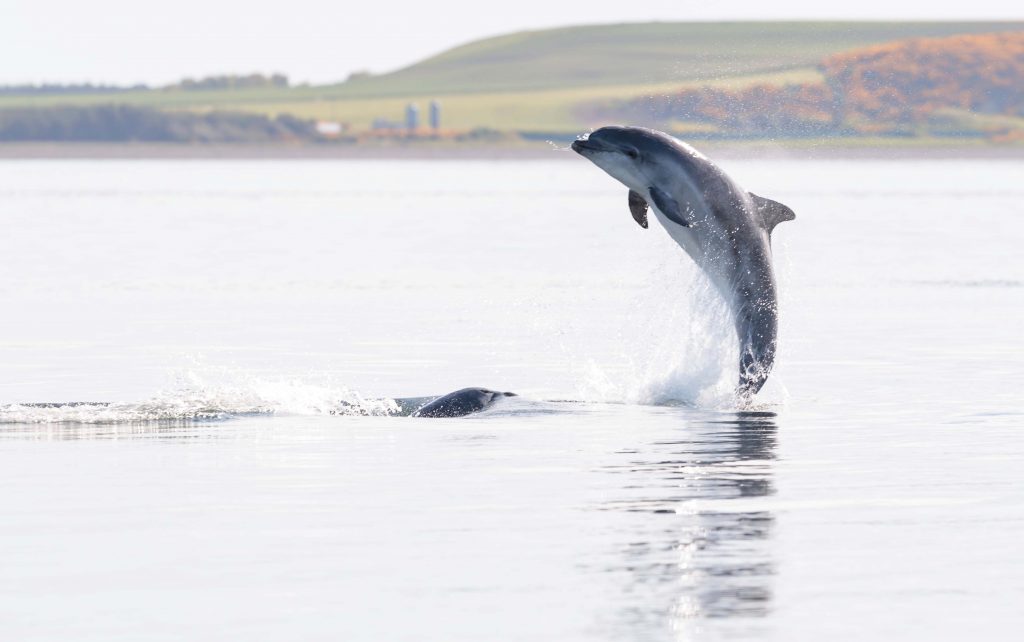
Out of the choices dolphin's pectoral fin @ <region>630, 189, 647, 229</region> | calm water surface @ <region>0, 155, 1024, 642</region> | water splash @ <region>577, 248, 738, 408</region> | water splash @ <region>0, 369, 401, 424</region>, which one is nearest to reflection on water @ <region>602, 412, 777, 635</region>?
calm water surface @ <region>0, 155, 1024, 642</region>

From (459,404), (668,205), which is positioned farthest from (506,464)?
(668,205)

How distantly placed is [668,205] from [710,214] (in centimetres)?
53

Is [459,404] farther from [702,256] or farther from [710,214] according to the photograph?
[710,214]

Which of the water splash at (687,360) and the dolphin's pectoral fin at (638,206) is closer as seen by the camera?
the dolphin's pectoral fin at (638,206)

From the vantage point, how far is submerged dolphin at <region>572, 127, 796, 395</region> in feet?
82.8

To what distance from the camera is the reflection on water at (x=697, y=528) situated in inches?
587

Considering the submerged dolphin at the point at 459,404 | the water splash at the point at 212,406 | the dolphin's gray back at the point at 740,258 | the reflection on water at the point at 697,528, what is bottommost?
the water splash at the point at 212,406

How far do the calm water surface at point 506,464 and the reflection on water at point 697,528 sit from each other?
0.16ft

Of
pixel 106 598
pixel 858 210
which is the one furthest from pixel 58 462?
pixel 858 210

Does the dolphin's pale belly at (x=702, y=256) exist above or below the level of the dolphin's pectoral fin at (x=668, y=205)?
below

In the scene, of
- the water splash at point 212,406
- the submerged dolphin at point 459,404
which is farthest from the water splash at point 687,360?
the water splash at point 212,406

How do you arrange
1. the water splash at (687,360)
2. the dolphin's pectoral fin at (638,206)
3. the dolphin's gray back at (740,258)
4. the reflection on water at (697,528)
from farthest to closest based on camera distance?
the water splash at (687,360) < the dolphin's pectoral fin at (638,206) < the dolphin's gray back at (740,258) < the reflection on water at (697,528)

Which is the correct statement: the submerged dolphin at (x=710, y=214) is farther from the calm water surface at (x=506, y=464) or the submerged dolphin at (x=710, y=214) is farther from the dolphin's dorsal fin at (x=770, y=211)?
the calm water surface at (x=506, y=464)

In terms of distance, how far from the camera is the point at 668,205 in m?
25.2
